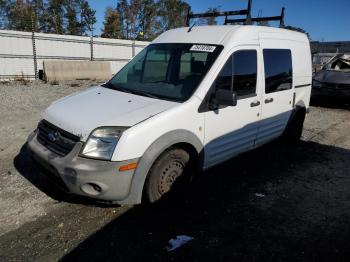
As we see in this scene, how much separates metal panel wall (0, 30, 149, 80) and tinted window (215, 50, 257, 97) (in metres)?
14.4

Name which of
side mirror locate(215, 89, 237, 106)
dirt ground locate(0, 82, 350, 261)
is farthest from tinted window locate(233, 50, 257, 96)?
dirt ground locate(0, 82, 350, 261)

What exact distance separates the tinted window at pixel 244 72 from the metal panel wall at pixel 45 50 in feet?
47.3

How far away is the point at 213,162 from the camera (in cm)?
421

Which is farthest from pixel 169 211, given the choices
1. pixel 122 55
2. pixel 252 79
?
pixel 122 55

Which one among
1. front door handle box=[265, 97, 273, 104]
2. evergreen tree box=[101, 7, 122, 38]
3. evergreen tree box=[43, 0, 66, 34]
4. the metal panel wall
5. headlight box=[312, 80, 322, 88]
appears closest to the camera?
front door handle box=[265, 97, 273, 104]

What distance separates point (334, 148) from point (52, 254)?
18.3ft

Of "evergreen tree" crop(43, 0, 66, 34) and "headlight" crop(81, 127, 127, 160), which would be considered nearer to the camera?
"headlight" crop(81, 127, 127, 160)

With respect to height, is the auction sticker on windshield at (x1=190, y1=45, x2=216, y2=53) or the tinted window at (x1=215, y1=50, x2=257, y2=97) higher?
the auction sticker on windshield at (x1=190, y1=45, x2=216, y2=53)

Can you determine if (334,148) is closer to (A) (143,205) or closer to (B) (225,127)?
(B) (225,127)

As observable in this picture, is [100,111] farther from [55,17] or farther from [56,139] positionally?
[55,17]

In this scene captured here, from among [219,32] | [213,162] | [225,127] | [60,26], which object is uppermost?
[60,26]

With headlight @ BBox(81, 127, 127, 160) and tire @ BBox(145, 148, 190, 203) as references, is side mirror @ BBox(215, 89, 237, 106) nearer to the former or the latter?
tire @ BBox(145, 148, 190, 203)

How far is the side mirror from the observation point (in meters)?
3.71

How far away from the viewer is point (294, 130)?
20.6ft
